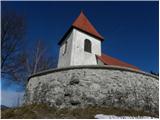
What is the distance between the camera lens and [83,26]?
63.2 ft

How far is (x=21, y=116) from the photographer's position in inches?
255

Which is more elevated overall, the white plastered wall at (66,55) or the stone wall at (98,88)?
the white plastered wall at (66,55)

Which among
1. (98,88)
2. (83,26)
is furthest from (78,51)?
(98,88)

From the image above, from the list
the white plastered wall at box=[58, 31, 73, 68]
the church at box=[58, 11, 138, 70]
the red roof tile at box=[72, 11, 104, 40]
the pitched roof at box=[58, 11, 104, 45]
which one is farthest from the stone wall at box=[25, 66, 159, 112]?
the red roof tile at box=[72, 11, 104, 40]

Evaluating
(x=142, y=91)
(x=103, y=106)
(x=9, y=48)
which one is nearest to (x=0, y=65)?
(x=9, y=48)

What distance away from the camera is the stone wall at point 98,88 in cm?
900

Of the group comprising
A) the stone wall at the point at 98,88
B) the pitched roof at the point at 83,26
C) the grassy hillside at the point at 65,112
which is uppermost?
the pitched roof at the point at 83,26

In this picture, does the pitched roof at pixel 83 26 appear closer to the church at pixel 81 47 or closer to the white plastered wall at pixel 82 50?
the church at pixel 81 47

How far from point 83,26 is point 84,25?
462mm

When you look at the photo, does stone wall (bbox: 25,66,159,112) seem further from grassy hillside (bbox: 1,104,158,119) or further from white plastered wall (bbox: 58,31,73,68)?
white plastered wall (bbox: 58,31,73,68)

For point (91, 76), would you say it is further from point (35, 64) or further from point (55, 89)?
point (35, 64)

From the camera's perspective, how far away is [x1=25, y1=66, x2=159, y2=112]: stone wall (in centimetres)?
900

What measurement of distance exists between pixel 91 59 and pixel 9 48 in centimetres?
664

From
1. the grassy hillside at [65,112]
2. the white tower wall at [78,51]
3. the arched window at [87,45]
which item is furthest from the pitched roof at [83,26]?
the grassy hillside at [65,112]
